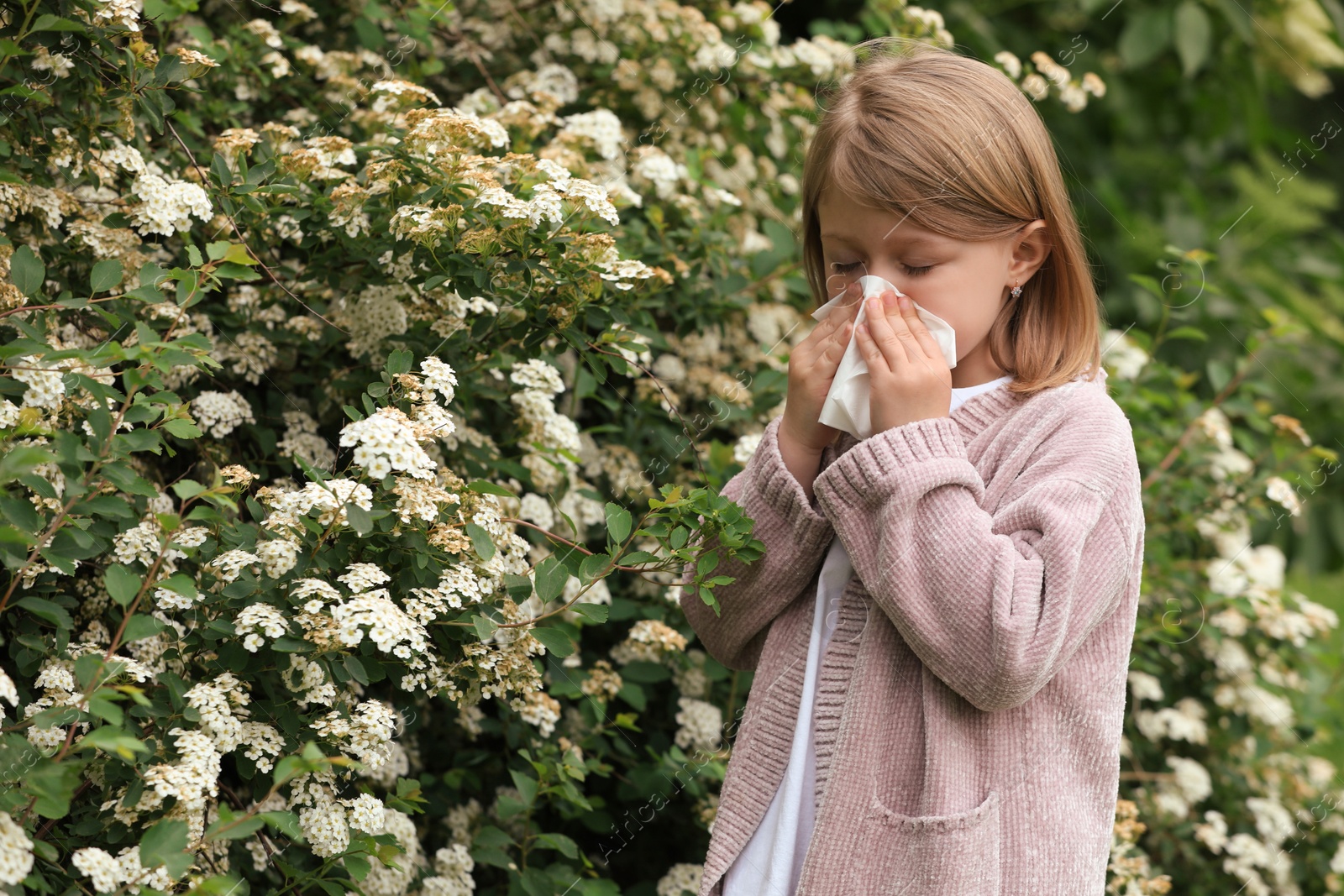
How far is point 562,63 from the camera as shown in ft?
9.16

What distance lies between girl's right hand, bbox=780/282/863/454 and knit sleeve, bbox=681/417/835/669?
1.8 inches

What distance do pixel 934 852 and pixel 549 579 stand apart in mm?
644

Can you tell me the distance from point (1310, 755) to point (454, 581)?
2685 millimetres

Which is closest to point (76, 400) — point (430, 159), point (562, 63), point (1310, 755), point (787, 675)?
point (430, 159)

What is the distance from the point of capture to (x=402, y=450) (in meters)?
1.43

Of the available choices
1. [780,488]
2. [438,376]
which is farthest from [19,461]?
[780,488]

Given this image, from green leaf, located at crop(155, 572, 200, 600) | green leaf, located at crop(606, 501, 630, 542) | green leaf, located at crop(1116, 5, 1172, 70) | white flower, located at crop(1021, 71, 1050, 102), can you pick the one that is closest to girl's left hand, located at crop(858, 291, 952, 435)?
green leaf, located at crop(606, 501, 630, 542)

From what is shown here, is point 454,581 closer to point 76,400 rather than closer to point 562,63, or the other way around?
point 76,400

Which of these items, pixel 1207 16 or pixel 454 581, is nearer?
pixel 454 581

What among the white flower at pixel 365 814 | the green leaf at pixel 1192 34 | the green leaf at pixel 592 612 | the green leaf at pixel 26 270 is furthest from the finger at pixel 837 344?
the green leaf at pixel 1192 34

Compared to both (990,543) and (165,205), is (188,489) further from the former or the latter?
(990,543)

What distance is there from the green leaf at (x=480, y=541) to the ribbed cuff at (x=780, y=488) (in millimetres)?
384

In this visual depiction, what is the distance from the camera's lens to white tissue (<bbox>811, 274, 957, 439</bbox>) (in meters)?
1.45

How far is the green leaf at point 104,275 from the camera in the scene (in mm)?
1538
